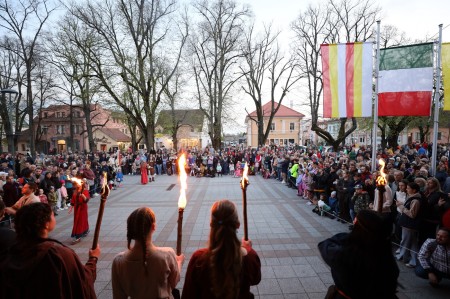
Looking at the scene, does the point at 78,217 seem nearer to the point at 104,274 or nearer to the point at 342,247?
the point at 104,274

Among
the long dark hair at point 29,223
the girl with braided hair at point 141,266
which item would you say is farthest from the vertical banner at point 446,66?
the long dark hair at point 29,223

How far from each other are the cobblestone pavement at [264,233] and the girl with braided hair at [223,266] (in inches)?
108

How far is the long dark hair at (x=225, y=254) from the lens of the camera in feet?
6.57

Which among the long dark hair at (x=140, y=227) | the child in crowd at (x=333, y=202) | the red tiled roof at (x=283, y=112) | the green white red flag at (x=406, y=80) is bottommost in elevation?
the child in crowd at (x=333, y=202)

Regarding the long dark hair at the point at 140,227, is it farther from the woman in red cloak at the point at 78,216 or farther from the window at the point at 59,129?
the window at the point at 59,129

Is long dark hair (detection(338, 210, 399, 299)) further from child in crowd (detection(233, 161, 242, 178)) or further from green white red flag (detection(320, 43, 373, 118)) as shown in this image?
child in crowd (detection(233, 161, 242, 178))

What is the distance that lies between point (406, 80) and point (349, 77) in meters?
1.73

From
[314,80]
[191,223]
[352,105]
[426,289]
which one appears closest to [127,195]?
[191,223]

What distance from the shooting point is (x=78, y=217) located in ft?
24.1

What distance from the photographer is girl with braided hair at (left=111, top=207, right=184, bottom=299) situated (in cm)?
229

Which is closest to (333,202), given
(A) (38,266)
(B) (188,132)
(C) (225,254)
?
(C) (225,254)

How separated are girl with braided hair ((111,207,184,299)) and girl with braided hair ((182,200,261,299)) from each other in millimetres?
303

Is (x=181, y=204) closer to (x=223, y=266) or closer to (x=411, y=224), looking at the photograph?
(x=223, y=266)

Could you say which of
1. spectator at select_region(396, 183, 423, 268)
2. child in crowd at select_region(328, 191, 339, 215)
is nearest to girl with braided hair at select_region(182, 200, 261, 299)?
spectator at select_region(396, 183, 423, 268)
